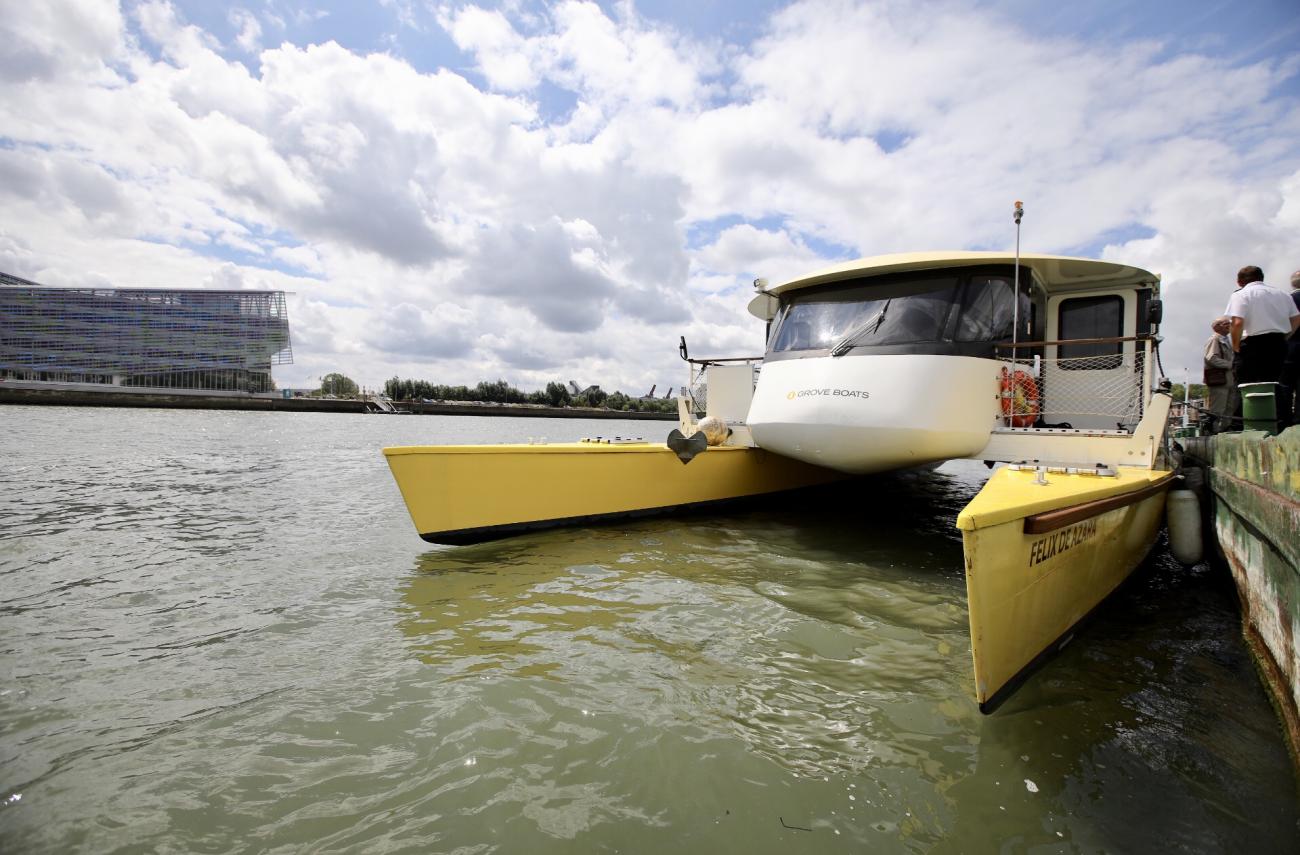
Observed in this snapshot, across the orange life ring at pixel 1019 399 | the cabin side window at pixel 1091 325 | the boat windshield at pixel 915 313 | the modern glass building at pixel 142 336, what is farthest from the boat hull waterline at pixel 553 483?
the modern glass building at pixel 142 336

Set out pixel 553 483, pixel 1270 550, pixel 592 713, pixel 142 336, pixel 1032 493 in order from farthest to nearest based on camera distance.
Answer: pixel 142 336 < pixel 553 483 < pixel 1032 493 < pixel 1270 550 < pixel 592 713

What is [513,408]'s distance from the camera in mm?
95125

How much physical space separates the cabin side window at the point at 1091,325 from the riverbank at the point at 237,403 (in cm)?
7452

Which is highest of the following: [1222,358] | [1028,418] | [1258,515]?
[1222,358]

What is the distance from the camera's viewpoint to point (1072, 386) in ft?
24.0

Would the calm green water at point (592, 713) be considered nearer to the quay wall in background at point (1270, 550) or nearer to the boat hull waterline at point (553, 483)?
the quay wall in background at point (1270, 550)

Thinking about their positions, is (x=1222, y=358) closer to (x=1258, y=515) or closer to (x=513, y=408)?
(x=1258, y=515)

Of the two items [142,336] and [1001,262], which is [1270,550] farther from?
[142,336]

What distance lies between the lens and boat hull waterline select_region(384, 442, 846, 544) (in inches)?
240

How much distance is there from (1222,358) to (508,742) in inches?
366

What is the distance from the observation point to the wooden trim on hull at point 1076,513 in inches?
118

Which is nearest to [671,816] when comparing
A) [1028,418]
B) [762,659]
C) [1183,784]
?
[762,659]

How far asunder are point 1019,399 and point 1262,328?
1993mm

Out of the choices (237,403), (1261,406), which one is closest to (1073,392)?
(1261,406)
